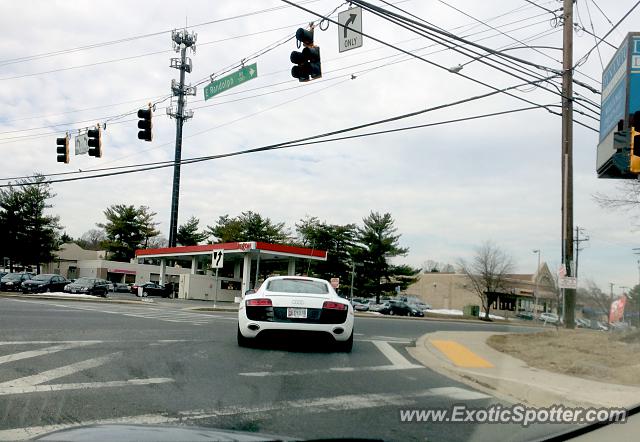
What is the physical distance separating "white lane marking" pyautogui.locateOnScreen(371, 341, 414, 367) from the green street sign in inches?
358

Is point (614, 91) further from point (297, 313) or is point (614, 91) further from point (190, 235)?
point (190, 235)

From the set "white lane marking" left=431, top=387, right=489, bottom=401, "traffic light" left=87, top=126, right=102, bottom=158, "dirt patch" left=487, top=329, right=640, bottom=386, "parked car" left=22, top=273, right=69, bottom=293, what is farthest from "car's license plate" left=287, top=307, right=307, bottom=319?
"parked car" left=22, top=273, right=69, bottom=293

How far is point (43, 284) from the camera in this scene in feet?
125

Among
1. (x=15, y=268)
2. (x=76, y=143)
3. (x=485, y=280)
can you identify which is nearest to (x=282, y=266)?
(x=485, y=280)

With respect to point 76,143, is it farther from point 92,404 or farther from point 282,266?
point 282,266

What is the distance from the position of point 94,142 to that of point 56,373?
1636 centimetres

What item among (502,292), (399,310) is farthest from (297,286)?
(502,292)

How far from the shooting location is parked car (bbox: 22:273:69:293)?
37.6 metres

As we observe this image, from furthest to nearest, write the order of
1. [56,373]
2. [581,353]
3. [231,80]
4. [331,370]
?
[231,80]
[581,353]
[331,370]
[56,373]

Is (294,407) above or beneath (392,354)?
above

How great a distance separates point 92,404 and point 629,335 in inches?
504

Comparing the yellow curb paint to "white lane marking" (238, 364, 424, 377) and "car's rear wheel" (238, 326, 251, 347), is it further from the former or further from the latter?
"car's rear wheel" (238, 326, 251, 347)

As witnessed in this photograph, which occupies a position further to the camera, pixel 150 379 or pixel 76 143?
pixel 76 143

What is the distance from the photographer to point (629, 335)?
13.9 metres
